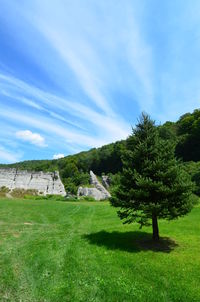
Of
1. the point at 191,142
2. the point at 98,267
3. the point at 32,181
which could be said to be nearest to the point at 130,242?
the point at 98,267

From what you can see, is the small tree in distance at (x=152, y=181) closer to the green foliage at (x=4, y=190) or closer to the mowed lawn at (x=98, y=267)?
the mowed lawn at (x=98, y=267)

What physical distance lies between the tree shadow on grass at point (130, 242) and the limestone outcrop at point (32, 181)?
41.3 m

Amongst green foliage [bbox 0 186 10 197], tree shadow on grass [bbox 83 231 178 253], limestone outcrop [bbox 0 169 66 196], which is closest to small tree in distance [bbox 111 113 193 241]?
tree shadow on grass [bbox 83 231 178 253]

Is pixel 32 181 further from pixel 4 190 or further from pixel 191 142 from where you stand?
pixel 191 142

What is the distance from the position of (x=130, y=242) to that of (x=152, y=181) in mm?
3666

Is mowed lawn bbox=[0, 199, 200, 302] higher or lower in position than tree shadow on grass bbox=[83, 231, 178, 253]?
lower

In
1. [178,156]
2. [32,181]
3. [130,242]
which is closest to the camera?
[130,242]

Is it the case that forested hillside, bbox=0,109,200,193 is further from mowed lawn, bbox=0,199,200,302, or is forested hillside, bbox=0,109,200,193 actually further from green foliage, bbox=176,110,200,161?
mowed lawn, bbox=0,199,200,302

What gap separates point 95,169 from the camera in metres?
94.1

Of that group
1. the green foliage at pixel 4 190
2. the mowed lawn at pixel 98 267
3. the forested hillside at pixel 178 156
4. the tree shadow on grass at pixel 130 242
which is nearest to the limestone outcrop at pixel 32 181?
the green foliage at pixel 4 190

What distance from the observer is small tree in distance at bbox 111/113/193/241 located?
10288 millimetres

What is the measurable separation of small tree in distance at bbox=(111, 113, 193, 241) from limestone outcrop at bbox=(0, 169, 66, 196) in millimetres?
44184

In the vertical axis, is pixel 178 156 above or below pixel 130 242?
above

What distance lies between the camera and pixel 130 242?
1166 cm
